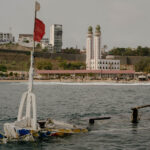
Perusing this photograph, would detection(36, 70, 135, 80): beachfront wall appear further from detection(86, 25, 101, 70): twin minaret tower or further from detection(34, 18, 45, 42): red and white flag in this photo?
detection(34, 18, 45, 42): red and white flag

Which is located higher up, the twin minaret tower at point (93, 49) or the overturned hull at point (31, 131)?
the twin minaret tower at point (93, 49)

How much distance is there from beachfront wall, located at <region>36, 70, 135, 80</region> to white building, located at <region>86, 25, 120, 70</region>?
556 inches

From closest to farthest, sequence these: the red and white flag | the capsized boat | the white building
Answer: the capsized boat < the red and white flag < the white building

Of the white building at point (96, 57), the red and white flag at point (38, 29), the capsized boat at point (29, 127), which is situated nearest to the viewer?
the capsized boat at point (29, 127)

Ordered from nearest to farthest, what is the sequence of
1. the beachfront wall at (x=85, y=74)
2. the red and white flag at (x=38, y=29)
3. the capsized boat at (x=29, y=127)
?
the capsized boat at (x=29, y=127)
the red and white flag at (x=38, y=29)
the beachfront wall at (x=85, y=74)

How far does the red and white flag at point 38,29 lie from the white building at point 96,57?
530ft

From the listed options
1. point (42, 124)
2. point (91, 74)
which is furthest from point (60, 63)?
point (42, 124)

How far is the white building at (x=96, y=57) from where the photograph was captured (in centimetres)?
18581

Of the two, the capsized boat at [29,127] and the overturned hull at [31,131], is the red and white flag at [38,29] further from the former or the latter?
the overturned hull at [31,131]

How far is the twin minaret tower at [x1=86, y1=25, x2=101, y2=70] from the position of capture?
18600 cm

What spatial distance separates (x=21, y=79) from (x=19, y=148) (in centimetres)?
14438

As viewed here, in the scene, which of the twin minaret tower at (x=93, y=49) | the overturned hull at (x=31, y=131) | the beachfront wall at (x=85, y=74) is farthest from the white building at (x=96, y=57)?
the overturned hull at (x=31, y=131)

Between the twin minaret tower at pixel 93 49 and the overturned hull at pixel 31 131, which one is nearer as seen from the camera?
the overturned hull at pixel 31 131

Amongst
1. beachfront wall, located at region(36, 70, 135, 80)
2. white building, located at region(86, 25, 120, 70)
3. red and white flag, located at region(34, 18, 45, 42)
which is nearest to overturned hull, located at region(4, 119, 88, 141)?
red and white flag, located at region(34, 18, 45, 42)
